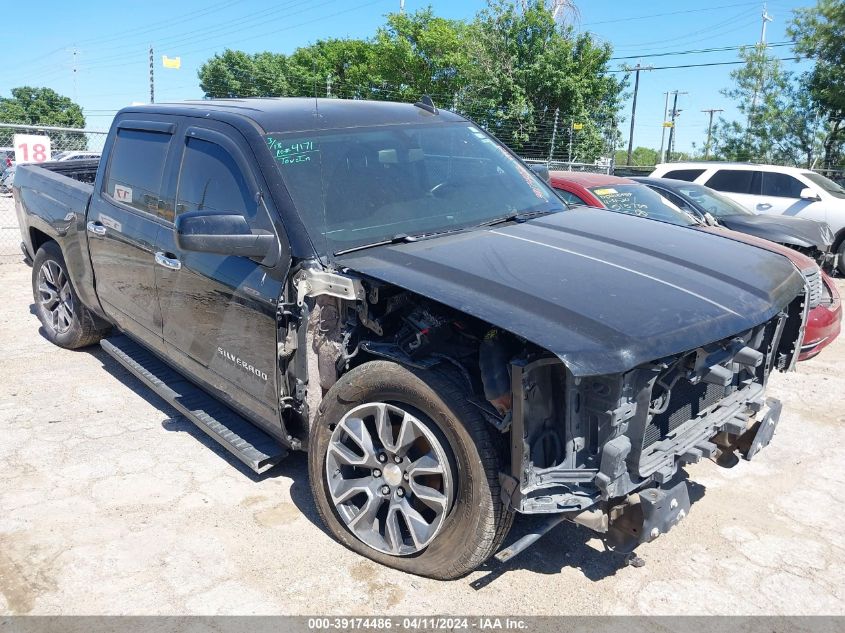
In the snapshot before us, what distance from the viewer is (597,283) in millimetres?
2816

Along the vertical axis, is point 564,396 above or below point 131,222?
below

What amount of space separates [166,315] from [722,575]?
126 inches

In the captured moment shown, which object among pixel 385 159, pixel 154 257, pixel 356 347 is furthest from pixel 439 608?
pixel 154 257

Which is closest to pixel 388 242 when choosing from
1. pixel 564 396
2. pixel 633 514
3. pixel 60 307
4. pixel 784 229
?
pixel 564 396

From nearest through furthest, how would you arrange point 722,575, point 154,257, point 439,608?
point 439,608 → point 722,575 → point 154,257

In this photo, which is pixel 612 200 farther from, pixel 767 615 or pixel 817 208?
pixel 817 208

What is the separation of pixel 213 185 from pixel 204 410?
4.29 ft

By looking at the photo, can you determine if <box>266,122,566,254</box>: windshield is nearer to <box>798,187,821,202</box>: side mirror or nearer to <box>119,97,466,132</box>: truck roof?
<box>119,97,466,132</box>: truck roof

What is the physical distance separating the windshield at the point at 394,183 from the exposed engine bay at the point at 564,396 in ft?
1.33

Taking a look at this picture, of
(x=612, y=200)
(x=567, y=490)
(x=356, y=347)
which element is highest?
(x=612, y=200)

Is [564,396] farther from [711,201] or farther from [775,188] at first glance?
[775,188]

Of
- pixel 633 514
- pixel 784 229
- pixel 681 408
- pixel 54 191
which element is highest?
pixel 54 191

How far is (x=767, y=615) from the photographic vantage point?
289 centimetres

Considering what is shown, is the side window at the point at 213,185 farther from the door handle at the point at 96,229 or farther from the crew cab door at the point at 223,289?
the door handle at the point at 96,229
